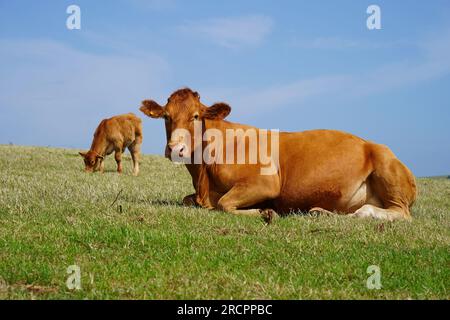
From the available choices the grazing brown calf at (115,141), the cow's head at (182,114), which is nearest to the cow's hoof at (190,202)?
the cow's head at (182,114)

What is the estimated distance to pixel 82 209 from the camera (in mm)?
9578

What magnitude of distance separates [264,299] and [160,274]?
1290 millimetres

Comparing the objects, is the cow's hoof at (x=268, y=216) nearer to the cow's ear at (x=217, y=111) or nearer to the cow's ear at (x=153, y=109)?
the cow's ear at (x=217, y=111)

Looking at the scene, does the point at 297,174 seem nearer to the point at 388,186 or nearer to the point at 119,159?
the point at 388,186

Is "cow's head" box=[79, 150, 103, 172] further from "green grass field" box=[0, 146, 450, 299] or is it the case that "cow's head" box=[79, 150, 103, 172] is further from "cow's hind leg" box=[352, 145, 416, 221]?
"cow's hind leg" box=[352, 145, 416, 221]

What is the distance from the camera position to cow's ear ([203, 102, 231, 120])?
34.6 feet

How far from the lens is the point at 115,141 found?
2495 centimetres

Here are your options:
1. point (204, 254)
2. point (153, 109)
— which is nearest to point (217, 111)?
point (153, 109)

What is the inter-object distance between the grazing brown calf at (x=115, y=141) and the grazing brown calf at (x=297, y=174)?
13313 millimetres

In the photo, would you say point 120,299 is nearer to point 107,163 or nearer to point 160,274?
point 160,274

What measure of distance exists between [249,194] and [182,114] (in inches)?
73.3

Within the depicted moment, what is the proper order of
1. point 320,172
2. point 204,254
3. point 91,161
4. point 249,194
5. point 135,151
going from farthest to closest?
point 135,151
point 91,161
point 320,172
point 249,194
point 204,254

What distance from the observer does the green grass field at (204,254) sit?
5.60 metres
